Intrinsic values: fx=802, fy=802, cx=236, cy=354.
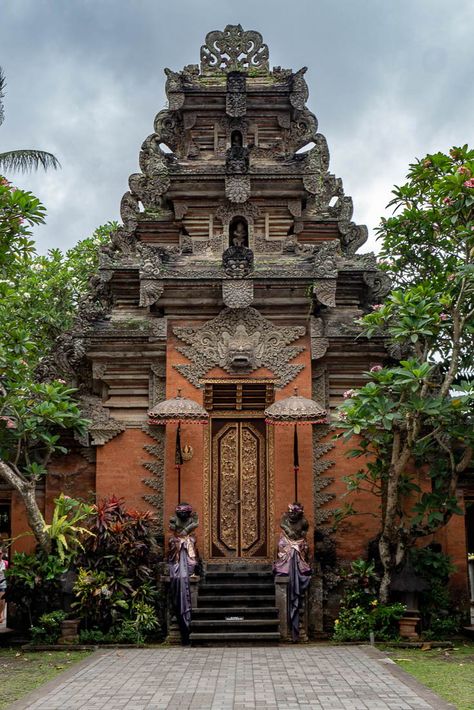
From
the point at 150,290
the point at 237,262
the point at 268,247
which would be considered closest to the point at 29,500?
the point at 150,290

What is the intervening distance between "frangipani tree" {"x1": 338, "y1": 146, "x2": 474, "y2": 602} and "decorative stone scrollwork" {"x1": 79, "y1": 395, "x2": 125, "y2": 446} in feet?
13.2

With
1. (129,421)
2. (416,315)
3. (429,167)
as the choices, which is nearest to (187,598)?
(129,421)

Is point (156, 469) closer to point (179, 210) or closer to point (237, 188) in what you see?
Result: point (179, 210)

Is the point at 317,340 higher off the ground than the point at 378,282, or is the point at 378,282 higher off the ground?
the point at 378,282

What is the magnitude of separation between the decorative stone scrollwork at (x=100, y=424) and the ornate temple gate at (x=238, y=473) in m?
1.64

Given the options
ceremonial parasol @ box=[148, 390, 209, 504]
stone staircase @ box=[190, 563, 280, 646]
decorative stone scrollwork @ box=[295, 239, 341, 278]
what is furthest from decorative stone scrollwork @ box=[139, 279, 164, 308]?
stone staircase @ box=[190, 563, 280, 646]

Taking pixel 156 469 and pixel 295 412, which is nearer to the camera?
pixel 295 412

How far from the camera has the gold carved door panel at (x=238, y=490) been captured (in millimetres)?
13352

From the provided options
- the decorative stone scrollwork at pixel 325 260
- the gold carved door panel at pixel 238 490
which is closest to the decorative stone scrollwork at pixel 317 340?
the decorative stone scrollwork at pixel 325 260

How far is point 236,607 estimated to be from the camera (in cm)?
1208

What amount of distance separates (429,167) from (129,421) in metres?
6.50

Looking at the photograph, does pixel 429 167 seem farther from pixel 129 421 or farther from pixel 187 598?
pixel 187 598

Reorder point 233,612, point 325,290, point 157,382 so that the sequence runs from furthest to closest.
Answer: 1. point 157,382
2. point 325,290
3. point 233,612

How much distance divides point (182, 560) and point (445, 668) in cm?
413
